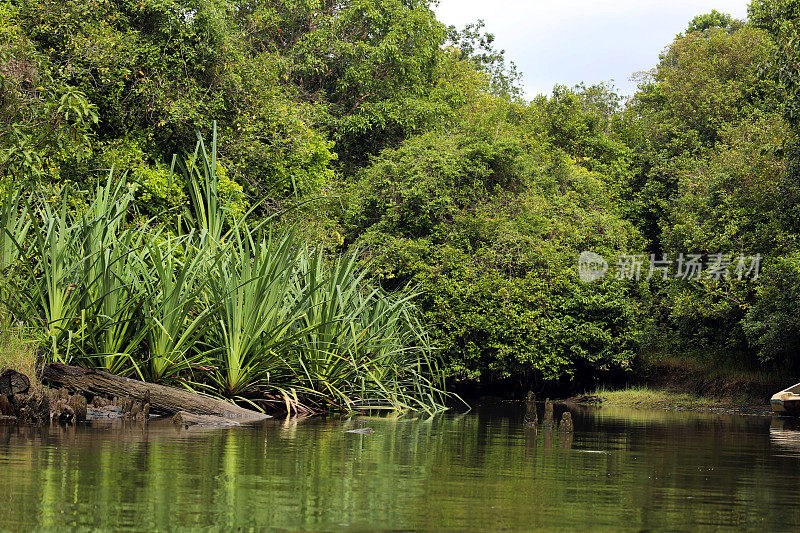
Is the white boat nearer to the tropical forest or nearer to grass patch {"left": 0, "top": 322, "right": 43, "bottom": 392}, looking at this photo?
the tropical forest

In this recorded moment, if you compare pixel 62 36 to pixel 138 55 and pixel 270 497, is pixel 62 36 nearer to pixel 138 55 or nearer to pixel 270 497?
pixel 138 55

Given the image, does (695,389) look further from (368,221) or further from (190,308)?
(190,308)

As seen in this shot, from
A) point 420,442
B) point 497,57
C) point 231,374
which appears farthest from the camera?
point 497,57

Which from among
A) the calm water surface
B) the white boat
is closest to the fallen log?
the calm water surface

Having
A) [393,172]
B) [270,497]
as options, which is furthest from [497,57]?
[270,497]

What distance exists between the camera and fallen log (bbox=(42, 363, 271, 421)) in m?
7.70

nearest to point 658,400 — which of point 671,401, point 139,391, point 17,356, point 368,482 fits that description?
point 671,401

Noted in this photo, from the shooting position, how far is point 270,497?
3.71 metres

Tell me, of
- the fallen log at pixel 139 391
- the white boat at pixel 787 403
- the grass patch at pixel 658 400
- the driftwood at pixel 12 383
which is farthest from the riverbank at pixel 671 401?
the driftwood at pixel 12 383

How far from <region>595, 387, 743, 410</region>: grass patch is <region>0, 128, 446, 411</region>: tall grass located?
12.0 m

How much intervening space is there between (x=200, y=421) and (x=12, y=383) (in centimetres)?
157

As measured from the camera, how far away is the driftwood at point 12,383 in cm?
704

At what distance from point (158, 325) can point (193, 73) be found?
837cm

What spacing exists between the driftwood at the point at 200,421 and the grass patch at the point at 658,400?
14.5 metres
